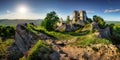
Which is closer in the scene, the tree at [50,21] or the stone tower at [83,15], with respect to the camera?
the tree at [50,21]

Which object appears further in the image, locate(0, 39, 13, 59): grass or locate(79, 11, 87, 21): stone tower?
locate(79, 11, 87, 21): stone tower

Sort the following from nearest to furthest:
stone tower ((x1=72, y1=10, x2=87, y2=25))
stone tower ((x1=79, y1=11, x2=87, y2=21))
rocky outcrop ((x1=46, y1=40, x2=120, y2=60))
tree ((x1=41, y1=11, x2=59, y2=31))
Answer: rocky outcrop ((x1=46, y1=40, x2=120, y2=60)), tree ((x1=41, y1=11, x2=59, y2=31)), stone tower ((x1=72, y1=10, x2=87, y2=25)), stone tower ((x1=79, y1=11, x2=87, y2=21))

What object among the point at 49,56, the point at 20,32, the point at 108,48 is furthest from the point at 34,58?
the point at 20,32

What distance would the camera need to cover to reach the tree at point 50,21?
11475cm

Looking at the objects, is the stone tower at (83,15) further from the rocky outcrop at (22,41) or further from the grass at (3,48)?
the grass at (3,48)

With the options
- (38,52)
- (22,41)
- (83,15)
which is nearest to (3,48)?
(22,41)

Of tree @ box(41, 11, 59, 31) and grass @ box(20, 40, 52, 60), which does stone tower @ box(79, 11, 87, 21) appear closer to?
tree @ box(41, 11, 59, 31)

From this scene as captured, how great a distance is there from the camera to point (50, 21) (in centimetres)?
11700

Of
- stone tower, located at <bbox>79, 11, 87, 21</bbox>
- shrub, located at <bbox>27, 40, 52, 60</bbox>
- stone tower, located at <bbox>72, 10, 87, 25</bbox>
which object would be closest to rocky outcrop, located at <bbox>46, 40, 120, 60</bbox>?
shrub, located at <bbox>27, 40, 52, 60</bbox>

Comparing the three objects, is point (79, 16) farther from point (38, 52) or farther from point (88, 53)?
point (38, 52)

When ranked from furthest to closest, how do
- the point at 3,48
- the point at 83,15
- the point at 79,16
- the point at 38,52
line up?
the point at 79,16 → the point at 83,15 → the point at 3,48 → the point at 38,52

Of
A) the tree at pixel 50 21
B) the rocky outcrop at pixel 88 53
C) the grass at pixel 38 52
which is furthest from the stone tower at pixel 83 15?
the grass at pixel 38 52

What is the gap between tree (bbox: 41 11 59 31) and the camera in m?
115

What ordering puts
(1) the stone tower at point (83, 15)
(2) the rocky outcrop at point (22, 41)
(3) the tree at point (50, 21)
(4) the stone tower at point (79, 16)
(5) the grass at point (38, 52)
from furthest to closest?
(1) the stone tower at point (83, 15) < (4) the stone tower at point (79, 16) < (3) the tree at point (50, 21) < (2) the rocky outcrop at point (22, 41) < (5) the grass at point (38, 52)
